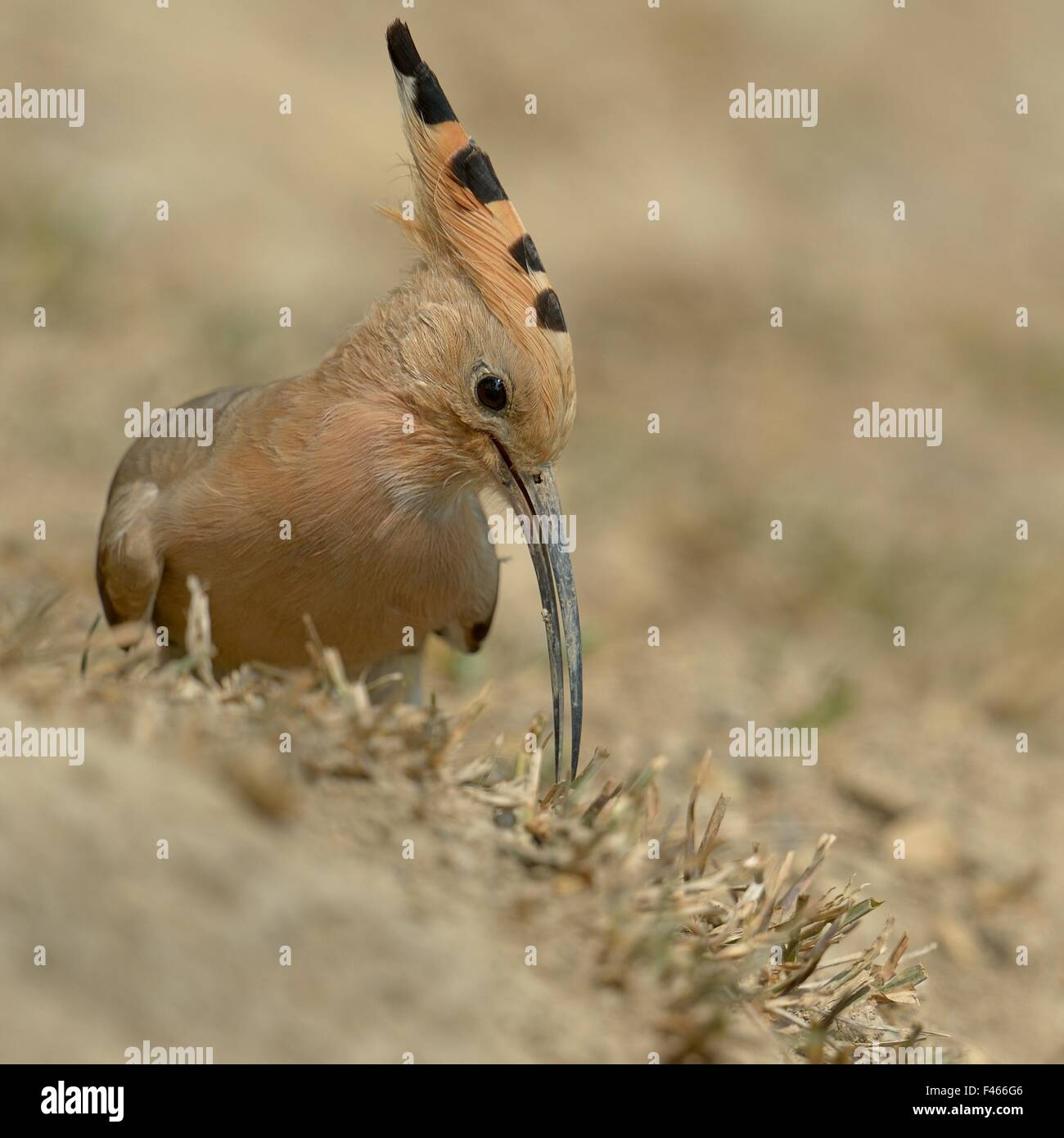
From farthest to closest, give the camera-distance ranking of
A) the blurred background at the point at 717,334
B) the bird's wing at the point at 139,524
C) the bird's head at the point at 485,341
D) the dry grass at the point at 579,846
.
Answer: the blurred background at the point at 717,334, the bird's wing at the point at 139,524, the bird's head at the point at 485,341, the dry grass at the point at 579,846

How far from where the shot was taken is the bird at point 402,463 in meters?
3.77

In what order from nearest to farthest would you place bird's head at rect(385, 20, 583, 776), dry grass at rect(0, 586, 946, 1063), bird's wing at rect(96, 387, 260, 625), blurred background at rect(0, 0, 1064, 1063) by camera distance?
dry grass at rect(0, 586, 946, 1063) → bird's head at rect(385, 20, 583, 776) → bird's wing at rect(96, 387, 260, 625) → blurred background at rect(0, 0, 1064, 1063)

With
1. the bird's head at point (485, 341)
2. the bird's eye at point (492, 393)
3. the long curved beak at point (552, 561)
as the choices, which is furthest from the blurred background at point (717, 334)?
the long curved beak at point (552, 561)

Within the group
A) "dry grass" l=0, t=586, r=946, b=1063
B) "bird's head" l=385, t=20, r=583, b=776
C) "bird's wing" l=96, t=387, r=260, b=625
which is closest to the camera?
"dry grass" l=0, t=586, r=946, b=1063

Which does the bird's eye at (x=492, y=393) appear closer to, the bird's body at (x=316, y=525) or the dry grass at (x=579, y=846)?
the bird's body at (x=316, y=525)

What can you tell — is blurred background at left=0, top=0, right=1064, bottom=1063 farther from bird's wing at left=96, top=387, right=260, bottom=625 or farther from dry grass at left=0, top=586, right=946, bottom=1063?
dry grass at left=0, top=586, right=946, bottom=1063

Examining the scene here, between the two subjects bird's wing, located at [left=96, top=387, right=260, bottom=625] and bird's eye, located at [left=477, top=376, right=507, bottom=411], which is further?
bird's wing, located at [left=96, top=387, right=260, bottom=625]

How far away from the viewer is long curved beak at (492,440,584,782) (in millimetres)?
3855

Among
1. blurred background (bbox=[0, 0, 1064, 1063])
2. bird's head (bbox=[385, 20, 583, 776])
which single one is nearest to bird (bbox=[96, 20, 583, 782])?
bird's head (bbox=[385, 20, 583, 776])

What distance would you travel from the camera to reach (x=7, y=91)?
9180 millimetres

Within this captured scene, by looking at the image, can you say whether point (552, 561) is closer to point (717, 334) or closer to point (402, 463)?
point (402, 463)

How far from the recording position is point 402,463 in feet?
12.6

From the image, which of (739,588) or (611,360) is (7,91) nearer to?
(611,360)

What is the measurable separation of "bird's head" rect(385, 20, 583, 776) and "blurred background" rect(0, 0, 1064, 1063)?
0.27 metres
